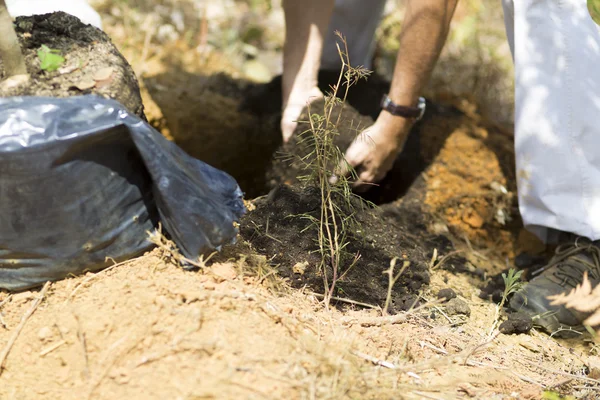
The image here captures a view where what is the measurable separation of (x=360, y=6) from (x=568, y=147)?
1.31 meters

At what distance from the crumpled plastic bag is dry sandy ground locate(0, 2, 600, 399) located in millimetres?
71

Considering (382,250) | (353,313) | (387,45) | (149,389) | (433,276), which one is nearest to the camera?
(149,389)

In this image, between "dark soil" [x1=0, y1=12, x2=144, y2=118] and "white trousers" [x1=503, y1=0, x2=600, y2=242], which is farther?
"white trousers" [x1=503, y1=0, x2=600, y2=242]

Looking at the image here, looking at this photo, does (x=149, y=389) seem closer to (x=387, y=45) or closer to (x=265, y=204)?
(x=265, y=204)

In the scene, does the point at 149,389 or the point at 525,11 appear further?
the point at 525,11

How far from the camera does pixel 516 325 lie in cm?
159

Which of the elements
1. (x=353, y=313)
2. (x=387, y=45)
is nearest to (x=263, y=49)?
(x=387, y=45)

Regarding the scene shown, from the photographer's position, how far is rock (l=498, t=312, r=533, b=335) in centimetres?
159

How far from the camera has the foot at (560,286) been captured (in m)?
1.66

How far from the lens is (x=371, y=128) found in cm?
196

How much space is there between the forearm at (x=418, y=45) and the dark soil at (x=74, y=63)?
3.10ft

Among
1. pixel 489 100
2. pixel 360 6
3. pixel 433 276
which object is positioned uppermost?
pixel 360 6

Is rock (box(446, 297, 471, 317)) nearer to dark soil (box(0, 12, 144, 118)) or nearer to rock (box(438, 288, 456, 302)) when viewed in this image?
rock (box(438, 288, 456, 302))

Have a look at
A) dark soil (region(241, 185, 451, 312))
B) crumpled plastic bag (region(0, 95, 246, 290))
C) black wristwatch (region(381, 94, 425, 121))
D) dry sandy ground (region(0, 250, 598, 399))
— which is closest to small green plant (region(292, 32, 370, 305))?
dark soil (region(241, 185, 451, 312))
